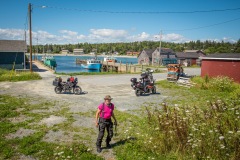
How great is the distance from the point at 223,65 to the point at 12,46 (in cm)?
3392

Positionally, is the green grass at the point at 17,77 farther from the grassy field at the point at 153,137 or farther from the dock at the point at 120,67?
the dock at the point at 120,67

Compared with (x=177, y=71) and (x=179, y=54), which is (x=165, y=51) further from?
(x=177, y=71)

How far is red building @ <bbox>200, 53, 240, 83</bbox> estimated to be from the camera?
79.4 ft

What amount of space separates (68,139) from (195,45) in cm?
18956

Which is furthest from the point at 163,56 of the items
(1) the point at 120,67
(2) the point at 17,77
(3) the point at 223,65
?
(2) the point at 17,77

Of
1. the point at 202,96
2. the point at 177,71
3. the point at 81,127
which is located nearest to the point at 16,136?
the point at 81,127

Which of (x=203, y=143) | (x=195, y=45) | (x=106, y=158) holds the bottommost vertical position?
(x=106, y=158)

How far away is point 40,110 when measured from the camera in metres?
13.1

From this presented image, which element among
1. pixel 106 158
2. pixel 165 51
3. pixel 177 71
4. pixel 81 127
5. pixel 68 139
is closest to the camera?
pixel 106 158

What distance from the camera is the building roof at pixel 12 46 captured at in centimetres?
3694

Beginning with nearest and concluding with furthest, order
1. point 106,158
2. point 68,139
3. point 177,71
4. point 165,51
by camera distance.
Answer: point 106,158, point 68,139, point 177,71, point 165,51

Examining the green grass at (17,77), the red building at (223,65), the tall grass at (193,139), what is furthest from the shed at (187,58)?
the tall grass at (193,139)

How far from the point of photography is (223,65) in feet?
83.3

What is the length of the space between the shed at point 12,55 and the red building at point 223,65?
2879 cm
